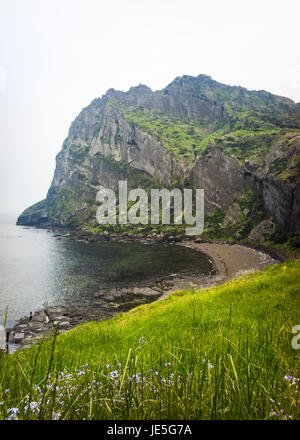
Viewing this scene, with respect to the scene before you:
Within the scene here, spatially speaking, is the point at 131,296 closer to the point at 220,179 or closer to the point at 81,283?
the point at 81,283

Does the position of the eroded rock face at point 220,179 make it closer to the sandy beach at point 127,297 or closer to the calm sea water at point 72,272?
the calm sea water at point 72,272

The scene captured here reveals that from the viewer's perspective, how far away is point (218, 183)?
127 m

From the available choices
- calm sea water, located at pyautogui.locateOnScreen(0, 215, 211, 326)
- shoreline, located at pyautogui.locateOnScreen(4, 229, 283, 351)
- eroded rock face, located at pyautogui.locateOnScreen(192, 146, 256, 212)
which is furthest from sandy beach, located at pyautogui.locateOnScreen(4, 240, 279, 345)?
eroded rock face, located at pyautogui.locateOnScreen(192, 146, 256, 212)

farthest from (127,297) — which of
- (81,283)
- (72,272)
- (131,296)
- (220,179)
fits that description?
(220,179)

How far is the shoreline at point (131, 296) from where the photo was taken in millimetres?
30530

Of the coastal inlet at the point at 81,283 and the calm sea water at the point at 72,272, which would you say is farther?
the calm sea water at the point at 72,272

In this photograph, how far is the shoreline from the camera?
3053 cm

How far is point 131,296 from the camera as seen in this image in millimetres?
42156

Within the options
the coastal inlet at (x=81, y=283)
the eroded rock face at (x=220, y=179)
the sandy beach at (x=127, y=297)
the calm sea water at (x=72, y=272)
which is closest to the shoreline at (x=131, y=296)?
the sandy beach at (x=127, y=297)

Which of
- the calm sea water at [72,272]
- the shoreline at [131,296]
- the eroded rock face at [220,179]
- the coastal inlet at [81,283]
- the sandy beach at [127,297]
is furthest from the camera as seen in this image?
the eroded rock face at [220,179]

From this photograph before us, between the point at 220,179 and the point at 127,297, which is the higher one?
the point at 220,179
